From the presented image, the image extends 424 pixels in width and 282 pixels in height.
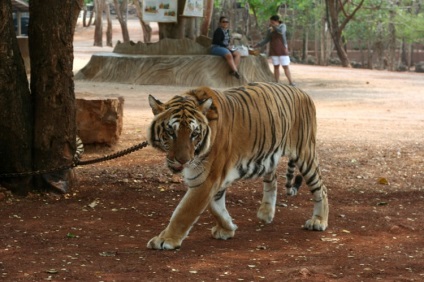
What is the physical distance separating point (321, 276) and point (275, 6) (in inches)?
1042

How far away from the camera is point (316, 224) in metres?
6.72

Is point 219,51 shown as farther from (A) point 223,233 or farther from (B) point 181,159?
(B) point 181,159

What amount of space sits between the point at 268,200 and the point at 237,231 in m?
0.49

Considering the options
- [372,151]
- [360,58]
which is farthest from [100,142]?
[360,58]

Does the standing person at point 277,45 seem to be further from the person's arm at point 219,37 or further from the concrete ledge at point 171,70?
the person's arm at point 219,37

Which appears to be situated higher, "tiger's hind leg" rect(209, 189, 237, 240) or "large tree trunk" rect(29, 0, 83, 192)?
"large tree trunk" rect(29, 0, 83, 192)

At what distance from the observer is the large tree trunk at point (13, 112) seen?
7.33 m

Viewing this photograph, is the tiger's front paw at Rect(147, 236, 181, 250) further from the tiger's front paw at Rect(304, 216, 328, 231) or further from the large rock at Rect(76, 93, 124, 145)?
the large rock at Rect(76, 93, 124, 145)

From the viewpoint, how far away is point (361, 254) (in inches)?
235

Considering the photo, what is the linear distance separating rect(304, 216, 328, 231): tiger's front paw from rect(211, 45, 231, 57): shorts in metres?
13.5

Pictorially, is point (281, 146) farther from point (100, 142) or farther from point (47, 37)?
point (100, 142)

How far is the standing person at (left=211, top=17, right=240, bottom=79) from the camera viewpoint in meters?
19.9

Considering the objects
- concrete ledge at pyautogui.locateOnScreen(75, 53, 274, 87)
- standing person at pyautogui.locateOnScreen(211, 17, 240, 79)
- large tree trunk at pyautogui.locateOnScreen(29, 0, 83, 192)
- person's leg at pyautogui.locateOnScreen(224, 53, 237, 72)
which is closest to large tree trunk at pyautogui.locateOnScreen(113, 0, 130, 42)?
concrete ledge at pyautogui.locateOnScreen(75, 53, 274, 87)

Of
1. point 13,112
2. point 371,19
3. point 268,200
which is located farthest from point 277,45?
point 371,19
